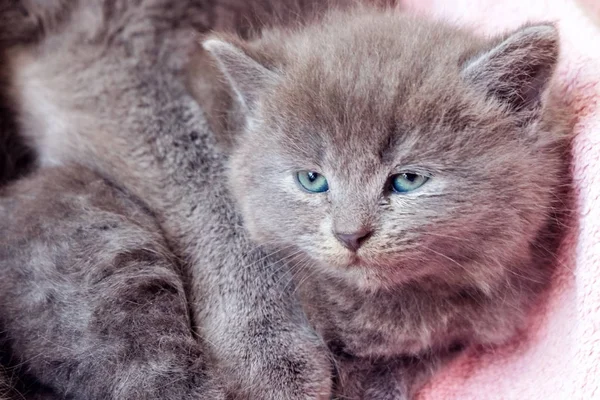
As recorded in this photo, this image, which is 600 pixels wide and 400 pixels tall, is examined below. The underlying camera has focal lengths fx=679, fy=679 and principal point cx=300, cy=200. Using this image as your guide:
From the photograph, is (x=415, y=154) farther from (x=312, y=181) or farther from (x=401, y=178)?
(x=312, y=181)

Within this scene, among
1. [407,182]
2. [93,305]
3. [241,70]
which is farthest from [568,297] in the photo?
[93,305]

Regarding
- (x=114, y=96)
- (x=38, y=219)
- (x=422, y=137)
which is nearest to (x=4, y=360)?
(x=38, y=219)

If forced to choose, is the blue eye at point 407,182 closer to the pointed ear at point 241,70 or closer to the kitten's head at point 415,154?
the kitten's head at point 415,154

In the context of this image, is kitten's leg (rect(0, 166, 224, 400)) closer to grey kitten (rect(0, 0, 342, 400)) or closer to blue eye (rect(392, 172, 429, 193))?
grey kitten (rect(0, 0, 342, 400))

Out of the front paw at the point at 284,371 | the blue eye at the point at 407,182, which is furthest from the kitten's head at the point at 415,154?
the front paw at the point at 284,371

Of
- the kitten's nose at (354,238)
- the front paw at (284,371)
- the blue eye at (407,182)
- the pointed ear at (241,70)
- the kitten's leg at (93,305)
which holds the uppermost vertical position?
the pointed ear at (241,70)

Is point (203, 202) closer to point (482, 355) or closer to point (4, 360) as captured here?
point (4, 360)

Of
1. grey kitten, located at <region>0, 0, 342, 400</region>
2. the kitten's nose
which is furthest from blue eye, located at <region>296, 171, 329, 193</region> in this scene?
grey kitten, located at <region>0, 0, 342, 400</region>
